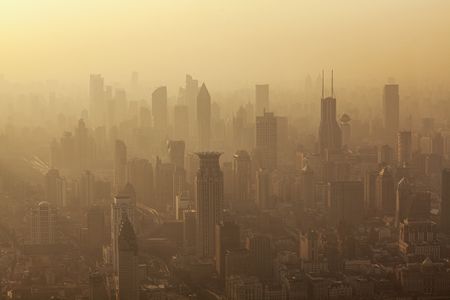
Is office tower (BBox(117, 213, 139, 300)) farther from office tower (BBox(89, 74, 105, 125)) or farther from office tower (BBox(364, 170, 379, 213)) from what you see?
office tower (BBox(364, 170, 379, 213))

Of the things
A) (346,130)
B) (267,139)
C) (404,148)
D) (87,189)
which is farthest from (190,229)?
(404,148)

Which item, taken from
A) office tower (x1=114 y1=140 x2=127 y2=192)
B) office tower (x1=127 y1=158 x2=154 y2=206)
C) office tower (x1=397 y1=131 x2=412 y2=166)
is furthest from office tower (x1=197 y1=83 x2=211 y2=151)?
office tower (x1=397 y1=131 x2=412 y2=166)

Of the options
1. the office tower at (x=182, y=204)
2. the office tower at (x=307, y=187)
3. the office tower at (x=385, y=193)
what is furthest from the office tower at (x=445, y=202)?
the office tower at (x=182, y=204)

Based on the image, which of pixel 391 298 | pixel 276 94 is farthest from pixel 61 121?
pixel 391 298

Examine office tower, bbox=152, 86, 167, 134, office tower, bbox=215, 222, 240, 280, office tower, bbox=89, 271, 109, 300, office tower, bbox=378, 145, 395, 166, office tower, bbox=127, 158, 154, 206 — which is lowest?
office tower, bbox=89, 271, 109, 300

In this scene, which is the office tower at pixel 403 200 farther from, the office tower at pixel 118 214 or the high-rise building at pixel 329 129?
the office tower at pixel 118 214

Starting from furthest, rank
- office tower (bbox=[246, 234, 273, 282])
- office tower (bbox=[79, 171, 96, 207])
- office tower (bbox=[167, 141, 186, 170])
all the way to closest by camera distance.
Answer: office tower (bbox=[167, 141, 186, 170]) < office tower (bbox=[79, 171, 96, 207]) < office tower (bbox=[246, 234, 273, 282])
